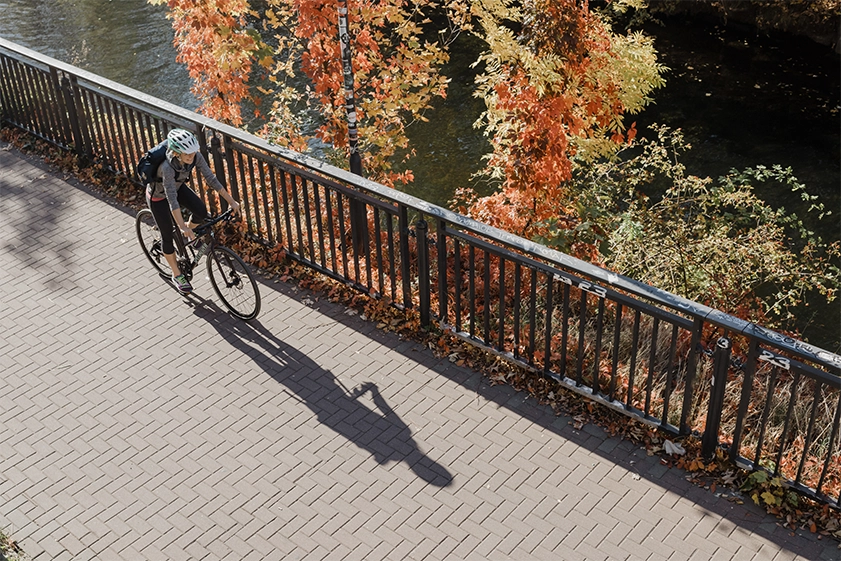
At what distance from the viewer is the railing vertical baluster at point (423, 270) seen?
7.49 meters

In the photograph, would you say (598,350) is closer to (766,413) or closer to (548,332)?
(548,332)

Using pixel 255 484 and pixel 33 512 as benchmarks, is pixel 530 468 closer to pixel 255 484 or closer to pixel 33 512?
pixel 255 484

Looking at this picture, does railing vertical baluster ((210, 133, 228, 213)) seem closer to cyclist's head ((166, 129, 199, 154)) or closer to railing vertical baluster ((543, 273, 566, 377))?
cyclist's head ((166, 129, 199, 154))

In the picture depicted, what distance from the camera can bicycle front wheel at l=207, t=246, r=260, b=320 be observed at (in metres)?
8.13

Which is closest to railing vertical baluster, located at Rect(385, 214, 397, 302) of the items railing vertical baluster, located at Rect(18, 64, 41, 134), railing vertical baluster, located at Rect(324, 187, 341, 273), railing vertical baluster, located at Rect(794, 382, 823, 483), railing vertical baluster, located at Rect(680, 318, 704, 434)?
railing vertical baluster, located at Rect(324, 187, 341, 273)

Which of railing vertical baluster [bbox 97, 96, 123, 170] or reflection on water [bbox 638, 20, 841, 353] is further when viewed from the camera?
reflection on water [bbox 638, 20, 841, 353]

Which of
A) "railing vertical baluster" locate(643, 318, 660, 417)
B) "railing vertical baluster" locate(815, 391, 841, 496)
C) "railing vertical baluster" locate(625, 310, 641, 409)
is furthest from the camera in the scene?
"railing vertical baluster" locate(625, 310, 641, 409)

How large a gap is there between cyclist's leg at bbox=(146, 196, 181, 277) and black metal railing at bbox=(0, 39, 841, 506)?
877 mm

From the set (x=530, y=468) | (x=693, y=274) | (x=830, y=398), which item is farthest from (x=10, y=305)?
(x=830, y=398)

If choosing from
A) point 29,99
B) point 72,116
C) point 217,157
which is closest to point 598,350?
point 217,157

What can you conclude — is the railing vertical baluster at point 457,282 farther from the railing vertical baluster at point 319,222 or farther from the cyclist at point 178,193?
the cyclist at point 178,193

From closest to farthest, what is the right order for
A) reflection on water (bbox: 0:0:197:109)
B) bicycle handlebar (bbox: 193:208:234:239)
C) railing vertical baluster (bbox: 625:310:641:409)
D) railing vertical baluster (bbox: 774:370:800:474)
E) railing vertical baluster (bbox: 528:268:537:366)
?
1. railing vertical baluster (bbox: 774:370:800:474)
2. railing vertical baluster (bbox: 625:310:641:409)
3. railing vertical baluster (bbox: 528:268:537:366)
4. bicycle handlebar (bbox: 193:208:234:239)
5. reflection on water (bbox: 0:0:197:109)

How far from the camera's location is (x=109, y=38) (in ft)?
70.4

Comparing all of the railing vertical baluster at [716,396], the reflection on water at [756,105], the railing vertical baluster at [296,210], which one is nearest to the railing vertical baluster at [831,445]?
the railing vertical baluster at [716,396]
